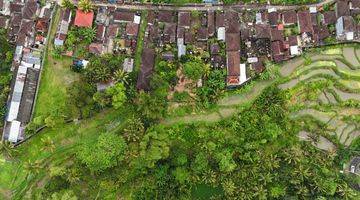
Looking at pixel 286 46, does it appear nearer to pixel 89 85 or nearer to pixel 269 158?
pixel 269 158

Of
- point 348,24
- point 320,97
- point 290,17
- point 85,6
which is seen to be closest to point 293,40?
point 290,17

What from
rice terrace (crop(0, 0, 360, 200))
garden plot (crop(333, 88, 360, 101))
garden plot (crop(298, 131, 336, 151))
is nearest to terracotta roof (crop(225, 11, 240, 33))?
rice terrace (crop(0, 0, 360, 200))

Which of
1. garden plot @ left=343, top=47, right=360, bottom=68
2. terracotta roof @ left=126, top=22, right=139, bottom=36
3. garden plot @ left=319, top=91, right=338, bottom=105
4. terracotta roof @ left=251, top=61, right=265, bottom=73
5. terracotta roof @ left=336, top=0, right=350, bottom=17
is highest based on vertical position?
terracotta roof @ left=336, top=0, right=350, bottom=17

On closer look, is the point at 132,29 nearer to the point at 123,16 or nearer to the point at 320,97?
the point at 123,16

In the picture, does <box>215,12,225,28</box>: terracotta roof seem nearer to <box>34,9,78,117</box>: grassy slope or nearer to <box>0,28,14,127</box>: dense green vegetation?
<box>34,9,78,117</box>: grassy slope

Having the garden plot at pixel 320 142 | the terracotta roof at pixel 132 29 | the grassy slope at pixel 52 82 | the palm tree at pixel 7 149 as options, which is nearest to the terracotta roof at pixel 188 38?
the terracotta roof at pixel 132 29
